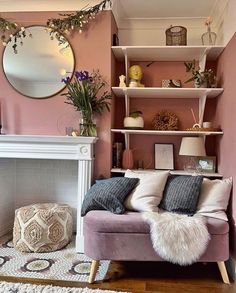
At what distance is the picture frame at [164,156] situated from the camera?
129 inches

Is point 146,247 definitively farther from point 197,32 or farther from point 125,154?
point 197,32

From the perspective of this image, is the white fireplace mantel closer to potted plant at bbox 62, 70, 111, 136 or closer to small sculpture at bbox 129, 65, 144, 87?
potted plant at bbox 62, 70, 111, 136

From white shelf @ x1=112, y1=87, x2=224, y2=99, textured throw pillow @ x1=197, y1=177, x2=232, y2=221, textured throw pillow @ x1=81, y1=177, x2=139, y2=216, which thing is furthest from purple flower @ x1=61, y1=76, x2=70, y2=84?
textured throw pillow @ x1=197, y1=177, x2=232, y2=221

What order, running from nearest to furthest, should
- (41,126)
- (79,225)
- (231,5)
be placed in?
(231,5), (79,225), (41,126)

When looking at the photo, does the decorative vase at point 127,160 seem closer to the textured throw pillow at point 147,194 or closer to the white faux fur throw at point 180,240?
the textured throw pillow at point 147,194

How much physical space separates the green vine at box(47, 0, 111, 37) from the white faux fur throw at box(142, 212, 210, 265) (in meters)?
2.02

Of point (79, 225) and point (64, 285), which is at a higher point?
point (79, 225)

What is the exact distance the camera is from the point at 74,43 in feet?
9.83

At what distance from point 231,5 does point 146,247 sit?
2.20 meters

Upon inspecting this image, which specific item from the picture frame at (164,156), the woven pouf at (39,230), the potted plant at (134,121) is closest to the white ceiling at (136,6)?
the potted plant at (134,121)

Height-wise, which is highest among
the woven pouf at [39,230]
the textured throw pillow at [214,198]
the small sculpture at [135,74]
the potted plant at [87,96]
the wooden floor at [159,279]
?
the small sculpture at [135,74]

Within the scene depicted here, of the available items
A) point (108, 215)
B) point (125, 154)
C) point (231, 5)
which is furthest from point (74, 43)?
point (108, 215)

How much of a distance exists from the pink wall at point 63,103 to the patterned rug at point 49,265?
2.76ft

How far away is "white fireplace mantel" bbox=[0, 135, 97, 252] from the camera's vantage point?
2.82 meters
